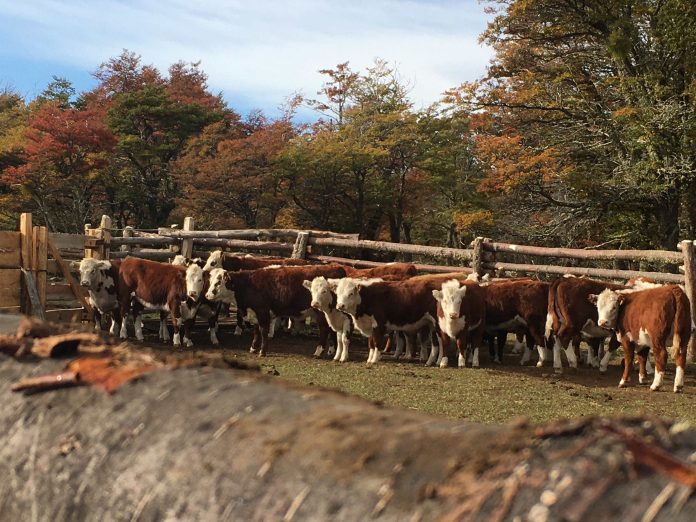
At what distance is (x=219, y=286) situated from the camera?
12.5 meters

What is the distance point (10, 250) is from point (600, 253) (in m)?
10.0

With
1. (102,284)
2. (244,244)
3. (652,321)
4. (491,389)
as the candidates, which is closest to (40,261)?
(102,284)

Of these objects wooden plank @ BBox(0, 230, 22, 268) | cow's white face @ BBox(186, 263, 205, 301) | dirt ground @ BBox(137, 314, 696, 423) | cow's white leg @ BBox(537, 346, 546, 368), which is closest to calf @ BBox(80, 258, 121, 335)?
cow's white face @ BBox(186, 263, 205, 301)

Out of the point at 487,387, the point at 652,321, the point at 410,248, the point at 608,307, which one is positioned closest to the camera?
the point at 487,387

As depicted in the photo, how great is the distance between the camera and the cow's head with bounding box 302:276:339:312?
38.6 ft

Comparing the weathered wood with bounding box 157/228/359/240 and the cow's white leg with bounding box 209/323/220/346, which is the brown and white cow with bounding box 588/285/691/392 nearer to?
the cow's white leg with bounding box 209/323/220/346

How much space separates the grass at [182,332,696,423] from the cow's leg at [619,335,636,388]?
141 millimetres

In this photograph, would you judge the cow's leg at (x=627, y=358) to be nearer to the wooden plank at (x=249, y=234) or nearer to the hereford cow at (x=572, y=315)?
the hereford cow at (x=572, y=315)

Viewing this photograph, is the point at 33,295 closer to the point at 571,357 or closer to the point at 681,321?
the point at 571,357

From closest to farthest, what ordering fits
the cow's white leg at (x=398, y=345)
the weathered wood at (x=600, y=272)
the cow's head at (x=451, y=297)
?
1. the cow's head at (x=451, y=297)
2. the weathered wood at (x=600, y=272)
3. the cow's white leg at (x=398, y=345)

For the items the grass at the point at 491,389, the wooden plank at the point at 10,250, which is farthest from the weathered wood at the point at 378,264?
the wooden plank at the point at 10,250

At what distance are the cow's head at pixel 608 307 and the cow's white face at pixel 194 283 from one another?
665 cm

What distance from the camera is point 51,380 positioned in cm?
156

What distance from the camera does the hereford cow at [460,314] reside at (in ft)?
35.8
